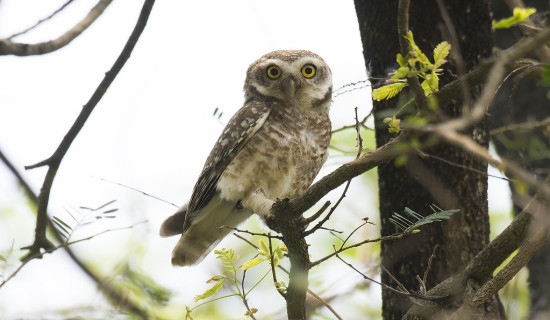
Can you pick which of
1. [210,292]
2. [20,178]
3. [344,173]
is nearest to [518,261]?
[344,173]

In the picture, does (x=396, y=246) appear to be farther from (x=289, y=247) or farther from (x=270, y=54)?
(x=270, y=54)

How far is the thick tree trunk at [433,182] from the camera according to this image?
3.05m

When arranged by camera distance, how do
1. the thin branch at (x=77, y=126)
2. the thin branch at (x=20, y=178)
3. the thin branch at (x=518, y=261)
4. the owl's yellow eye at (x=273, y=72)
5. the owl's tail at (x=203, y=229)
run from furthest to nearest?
the owl's yellow eye at (x=273, y=72)
the owl's tail at (x=203, y=229)
the thin branch at (x=20, y=178)
the thin branch at (x=77, y=126)
the thin branch at (x=518, y=261)

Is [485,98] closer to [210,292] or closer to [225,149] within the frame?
[210,292]

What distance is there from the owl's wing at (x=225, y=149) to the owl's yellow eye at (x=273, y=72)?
1.06 feet

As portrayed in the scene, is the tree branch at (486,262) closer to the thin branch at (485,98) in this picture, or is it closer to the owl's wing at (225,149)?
the thin branch at (485,98)

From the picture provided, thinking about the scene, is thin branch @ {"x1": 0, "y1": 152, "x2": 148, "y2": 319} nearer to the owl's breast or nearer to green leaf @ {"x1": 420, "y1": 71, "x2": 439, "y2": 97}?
the owl's breast

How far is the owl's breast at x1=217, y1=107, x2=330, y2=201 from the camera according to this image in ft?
11.7

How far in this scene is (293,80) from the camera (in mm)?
3982

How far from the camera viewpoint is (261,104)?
12.7ft

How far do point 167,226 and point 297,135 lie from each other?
103 centimetres

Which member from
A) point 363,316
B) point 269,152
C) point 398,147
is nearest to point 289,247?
point 398,147

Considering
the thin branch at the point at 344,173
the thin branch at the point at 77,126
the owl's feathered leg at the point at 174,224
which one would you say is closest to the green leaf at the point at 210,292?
the thin branch at the point at 344,173

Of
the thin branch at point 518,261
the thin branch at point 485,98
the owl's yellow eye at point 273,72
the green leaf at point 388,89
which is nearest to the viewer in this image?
the thin branch at point 485,98
